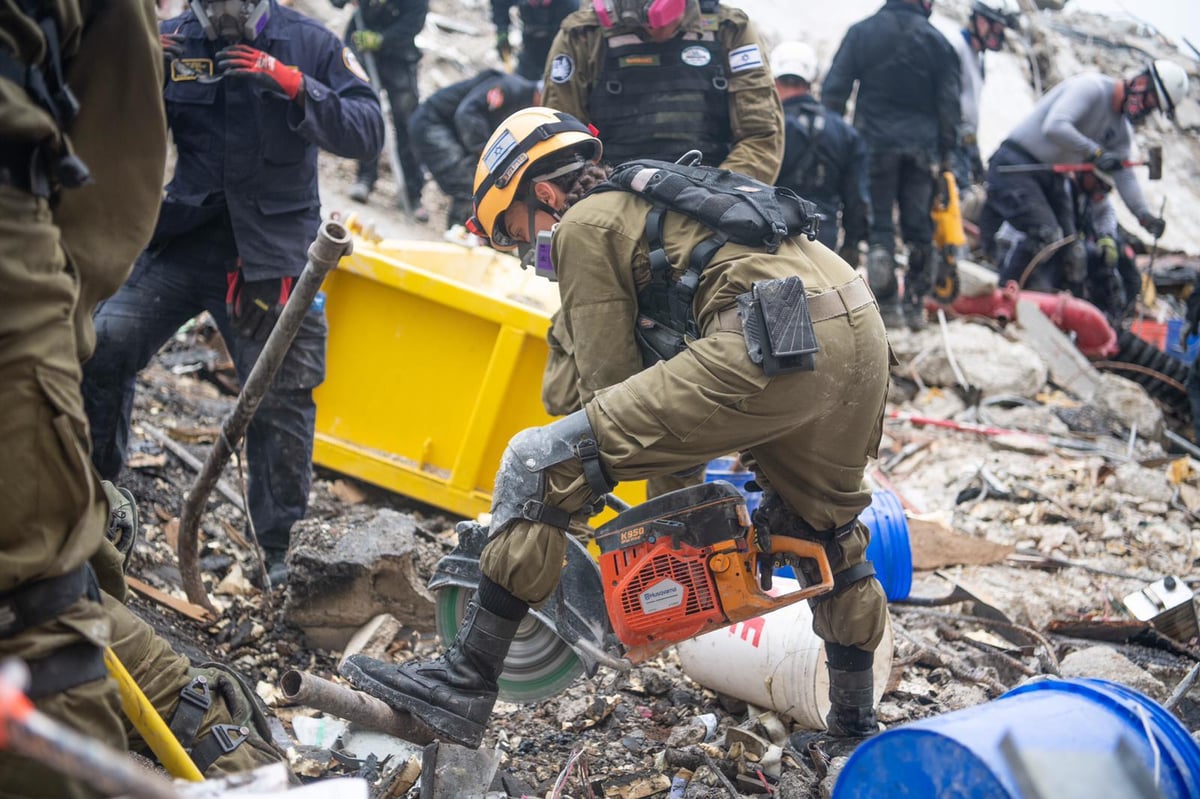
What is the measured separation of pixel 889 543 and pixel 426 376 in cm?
216

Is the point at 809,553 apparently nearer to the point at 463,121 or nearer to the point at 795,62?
the point at 463,121

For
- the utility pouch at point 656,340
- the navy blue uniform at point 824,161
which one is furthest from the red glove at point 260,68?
the navy blue uniform at point 824,161

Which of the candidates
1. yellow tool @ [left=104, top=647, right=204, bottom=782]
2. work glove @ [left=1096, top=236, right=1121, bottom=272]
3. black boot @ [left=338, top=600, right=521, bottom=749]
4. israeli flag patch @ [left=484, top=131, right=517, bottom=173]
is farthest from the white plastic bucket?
work glove @ [left=1096, top=236, right=1121, bottom=272]

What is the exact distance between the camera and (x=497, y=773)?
3.01m

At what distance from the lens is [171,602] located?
3674mm

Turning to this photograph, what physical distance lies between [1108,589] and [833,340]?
10.1 ft

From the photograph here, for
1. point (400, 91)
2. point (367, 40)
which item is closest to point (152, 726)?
point (367, 40)

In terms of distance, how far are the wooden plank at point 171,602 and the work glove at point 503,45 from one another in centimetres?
671

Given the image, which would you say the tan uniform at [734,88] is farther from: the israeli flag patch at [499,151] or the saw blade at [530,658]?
the saw blade at [530,658]

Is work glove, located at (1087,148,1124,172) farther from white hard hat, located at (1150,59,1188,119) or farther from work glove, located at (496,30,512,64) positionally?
work glove, located at (496,30,512,64)

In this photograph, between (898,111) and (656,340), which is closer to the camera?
(656,340)

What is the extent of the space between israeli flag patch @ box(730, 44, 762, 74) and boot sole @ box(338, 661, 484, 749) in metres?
3.23

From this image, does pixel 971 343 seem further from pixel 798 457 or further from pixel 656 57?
pixel 798 457

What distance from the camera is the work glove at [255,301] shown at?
381cm
